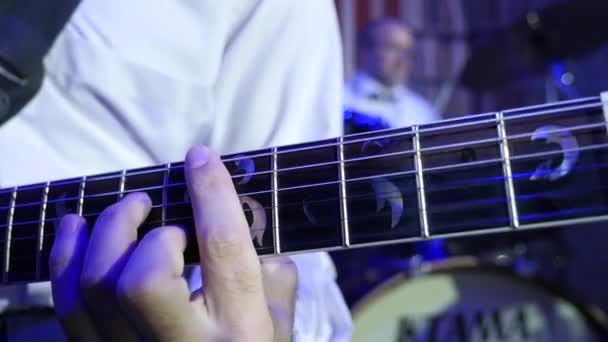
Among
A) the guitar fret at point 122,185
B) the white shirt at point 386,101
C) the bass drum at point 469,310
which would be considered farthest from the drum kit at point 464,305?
the white shirt at point 386,101

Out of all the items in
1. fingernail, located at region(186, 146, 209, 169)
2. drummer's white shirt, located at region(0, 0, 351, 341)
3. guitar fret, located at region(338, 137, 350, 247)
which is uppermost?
drummer's white shirt, located at region(0, 0, 351, 341)

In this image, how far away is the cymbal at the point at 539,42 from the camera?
1940 millimetres

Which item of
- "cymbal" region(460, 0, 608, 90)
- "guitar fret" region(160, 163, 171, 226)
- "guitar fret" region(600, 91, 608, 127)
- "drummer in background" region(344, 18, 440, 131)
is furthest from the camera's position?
"drummer in background" region(344, 18, 440, 131)

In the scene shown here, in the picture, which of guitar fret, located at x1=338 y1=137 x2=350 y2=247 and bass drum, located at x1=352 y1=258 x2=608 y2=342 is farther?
bass drum, located at x1=352 y1=258 x2=608 y2=342

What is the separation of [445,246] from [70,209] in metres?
1.38

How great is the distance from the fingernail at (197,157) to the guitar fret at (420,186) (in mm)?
168

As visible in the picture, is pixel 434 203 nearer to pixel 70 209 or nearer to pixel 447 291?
pixel 70 209

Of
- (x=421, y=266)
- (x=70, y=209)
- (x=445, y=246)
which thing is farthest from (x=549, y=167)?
(x=445, y=246)

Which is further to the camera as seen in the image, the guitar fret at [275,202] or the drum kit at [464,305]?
the drum kit at [464,305]

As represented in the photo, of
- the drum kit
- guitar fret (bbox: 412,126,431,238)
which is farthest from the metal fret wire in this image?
the drum kit

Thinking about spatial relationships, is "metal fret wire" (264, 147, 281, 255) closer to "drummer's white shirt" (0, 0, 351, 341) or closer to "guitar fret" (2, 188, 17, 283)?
"drummer's white shirt" (0, 0, 351, 341)

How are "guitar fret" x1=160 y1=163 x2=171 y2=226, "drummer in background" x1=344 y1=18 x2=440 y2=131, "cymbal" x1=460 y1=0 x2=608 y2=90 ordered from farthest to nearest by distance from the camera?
1. "drummer in background" x1=344 y1=18 x2=440 y2=131
2. "cymbal" x1=460 y1=0 x2=608 y2=90
3. "guitar fret" x1=160 y1=163 x2=171 y2=226

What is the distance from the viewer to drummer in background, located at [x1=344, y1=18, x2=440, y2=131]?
7.95 feet

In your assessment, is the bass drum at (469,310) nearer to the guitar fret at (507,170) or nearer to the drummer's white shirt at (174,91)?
the drummer's white shirt at (174,91)
